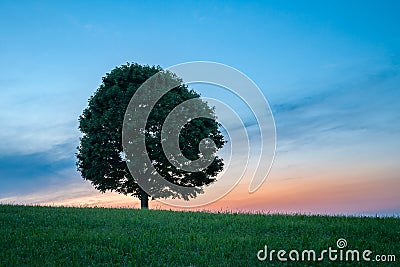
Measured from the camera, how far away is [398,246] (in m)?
15.4

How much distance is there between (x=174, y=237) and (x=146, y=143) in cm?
1648

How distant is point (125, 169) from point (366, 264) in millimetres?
22569

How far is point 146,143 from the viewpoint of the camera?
32.1 m

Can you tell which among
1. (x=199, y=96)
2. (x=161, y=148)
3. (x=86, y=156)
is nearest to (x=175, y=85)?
(x=199, y=96)

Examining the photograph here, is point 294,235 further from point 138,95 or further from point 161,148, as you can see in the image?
point 138,95
